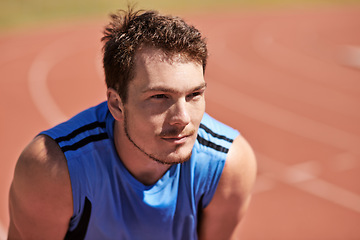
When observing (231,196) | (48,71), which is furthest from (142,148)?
(48,71)

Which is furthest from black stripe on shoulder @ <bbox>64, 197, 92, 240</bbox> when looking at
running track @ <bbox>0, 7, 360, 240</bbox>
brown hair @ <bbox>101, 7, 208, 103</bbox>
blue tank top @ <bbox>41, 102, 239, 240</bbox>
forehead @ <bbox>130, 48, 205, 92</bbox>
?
running track @ <bbox>0, 7, 360, 240</bbox>

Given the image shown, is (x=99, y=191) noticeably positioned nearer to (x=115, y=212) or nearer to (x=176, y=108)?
→ (x=115, y=212)

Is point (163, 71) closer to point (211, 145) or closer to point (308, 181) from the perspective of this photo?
point (211, 145)

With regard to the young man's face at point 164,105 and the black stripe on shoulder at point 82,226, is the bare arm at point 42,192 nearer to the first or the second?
the black stripe on shoulder at point 82,226

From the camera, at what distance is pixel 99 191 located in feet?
7.96

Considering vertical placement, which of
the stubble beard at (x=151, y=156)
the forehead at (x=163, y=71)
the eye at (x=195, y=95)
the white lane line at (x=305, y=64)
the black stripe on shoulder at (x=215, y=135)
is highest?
the white lane line at (x=305, y=64)

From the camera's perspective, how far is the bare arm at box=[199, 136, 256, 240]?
8.37 ft

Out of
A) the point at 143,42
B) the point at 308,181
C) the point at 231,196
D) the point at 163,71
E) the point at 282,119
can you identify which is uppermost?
the point at 143,42

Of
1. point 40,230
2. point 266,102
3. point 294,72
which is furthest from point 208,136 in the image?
point 294,72

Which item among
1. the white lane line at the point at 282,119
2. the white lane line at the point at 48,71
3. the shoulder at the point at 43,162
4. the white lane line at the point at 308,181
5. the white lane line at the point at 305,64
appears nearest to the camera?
the shoulder at the point at 43,162

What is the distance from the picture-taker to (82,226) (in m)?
2.49

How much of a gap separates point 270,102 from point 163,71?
381 inches

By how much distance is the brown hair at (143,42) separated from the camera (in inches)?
88.9

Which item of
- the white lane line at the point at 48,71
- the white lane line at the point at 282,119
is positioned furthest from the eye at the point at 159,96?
the white lane line at the point at 48,71
